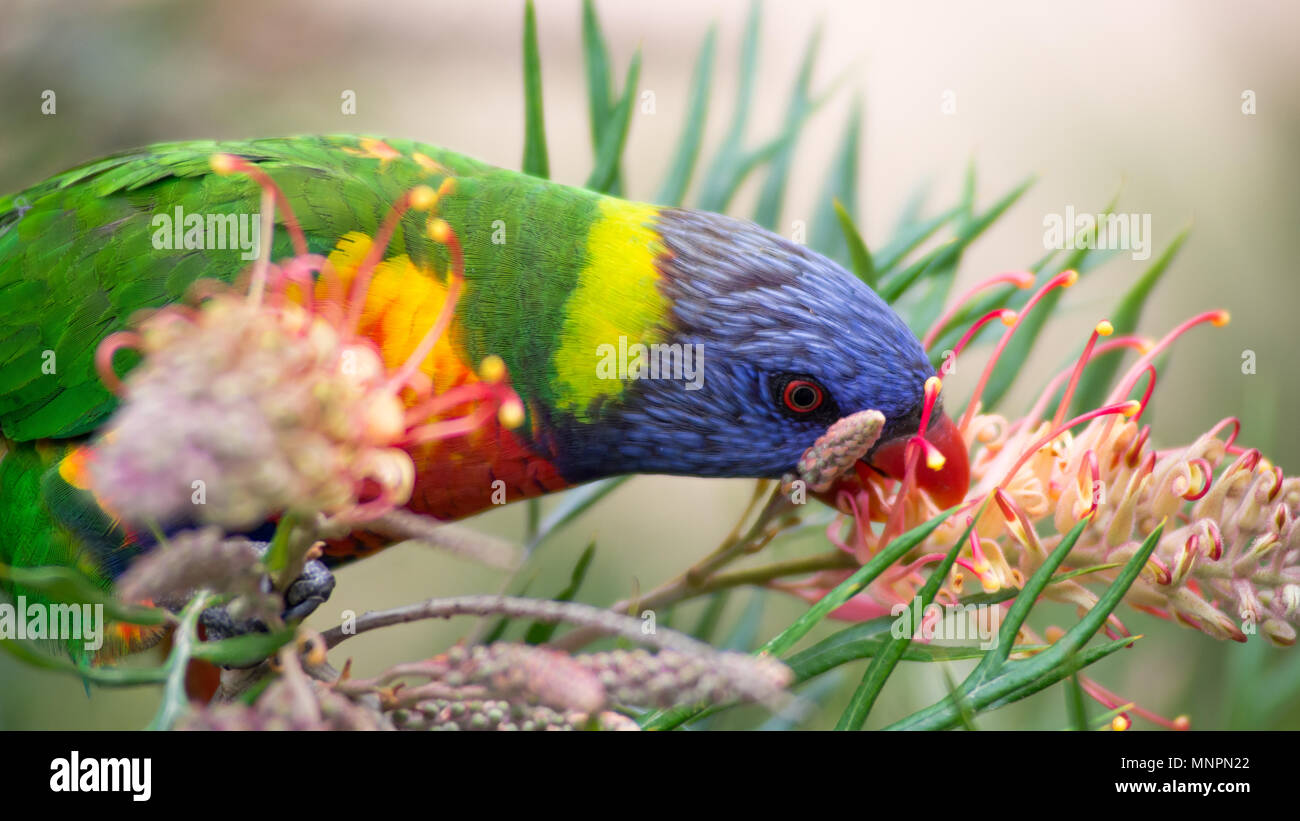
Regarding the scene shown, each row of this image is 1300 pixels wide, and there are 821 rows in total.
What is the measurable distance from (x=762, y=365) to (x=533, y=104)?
0.61m

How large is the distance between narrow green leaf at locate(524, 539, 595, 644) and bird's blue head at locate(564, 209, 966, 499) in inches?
6.3

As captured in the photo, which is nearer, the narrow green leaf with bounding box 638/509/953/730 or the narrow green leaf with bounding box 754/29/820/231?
the narrow green leaf with bounding box 638/509/953/730

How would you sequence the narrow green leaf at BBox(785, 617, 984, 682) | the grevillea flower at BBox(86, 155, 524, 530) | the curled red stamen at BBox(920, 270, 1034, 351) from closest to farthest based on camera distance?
the grevillea flower at BBox(86, 155, 524, 530) → the narrow green leaf at BBox(785, 617, 984, 682) → the curled red stamen at BBox(920, 270, 1034, 351)

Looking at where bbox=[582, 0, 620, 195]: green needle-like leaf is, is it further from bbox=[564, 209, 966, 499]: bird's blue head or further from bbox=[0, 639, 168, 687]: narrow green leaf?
bbox=[0, 639, 168, 687]: narrow green leaf

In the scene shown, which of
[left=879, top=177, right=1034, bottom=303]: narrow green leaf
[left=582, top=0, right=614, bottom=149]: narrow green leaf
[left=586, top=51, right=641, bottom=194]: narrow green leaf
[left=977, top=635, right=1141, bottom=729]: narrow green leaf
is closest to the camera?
[left=977, top=635, right=1141, bottom=729]: narrow green leaf

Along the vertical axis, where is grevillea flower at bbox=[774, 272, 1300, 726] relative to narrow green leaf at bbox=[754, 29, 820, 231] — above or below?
below

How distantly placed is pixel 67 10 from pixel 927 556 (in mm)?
2206

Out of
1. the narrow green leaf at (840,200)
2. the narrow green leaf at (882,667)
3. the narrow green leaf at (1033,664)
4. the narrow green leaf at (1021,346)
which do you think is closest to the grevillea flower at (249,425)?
the narrow green leaf at (882,667)

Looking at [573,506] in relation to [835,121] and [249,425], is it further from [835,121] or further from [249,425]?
[835,121]

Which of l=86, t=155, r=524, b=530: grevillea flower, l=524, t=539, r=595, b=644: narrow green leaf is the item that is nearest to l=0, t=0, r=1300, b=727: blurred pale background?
l=524, t=539, r=595, b=644: narrow green leaf

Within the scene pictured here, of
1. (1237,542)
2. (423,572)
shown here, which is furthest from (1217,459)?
(423,572)

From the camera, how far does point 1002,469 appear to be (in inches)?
50.5

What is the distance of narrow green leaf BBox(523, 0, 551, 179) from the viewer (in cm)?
154
